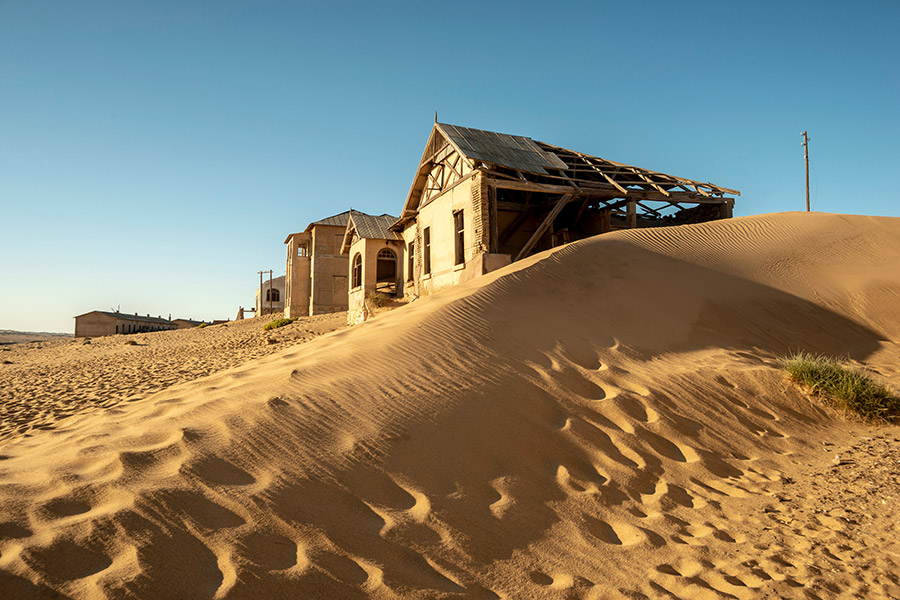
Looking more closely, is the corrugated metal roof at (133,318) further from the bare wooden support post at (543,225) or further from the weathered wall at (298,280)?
the bare wooden support post at (543,225)

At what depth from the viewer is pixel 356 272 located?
2259 cm

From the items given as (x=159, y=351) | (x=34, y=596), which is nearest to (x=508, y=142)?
(x=159, y=351)

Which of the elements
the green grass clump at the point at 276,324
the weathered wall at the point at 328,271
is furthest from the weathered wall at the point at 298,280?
the green grass clump at the point at 276,324

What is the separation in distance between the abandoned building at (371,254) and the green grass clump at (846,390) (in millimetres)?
15276

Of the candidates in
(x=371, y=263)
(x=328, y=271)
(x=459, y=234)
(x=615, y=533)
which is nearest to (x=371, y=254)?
(x=371, y=263)

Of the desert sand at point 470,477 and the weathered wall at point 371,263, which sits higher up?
the weathered wall at point 371,263

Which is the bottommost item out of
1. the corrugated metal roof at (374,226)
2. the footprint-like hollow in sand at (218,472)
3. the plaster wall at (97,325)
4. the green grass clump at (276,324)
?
the plaster wall at (97,325)

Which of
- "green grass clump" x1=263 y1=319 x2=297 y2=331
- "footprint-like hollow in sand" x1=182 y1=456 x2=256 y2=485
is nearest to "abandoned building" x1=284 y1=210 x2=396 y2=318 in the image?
"green grass clump" x1=263 y1=319 x2=297 y2=331

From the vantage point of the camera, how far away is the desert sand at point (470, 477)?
254 centimetres

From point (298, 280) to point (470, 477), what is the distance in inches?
1094

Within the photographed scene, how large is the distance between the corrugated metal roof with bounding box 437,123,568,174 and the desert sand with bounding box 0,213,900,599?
7.42 m

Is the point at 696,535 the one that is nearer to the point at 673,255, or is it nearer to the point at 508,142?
the point at 673,255

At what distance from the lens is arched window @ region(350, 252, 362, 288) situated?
2212cm

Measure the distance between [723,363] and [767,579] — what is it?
4.02m
